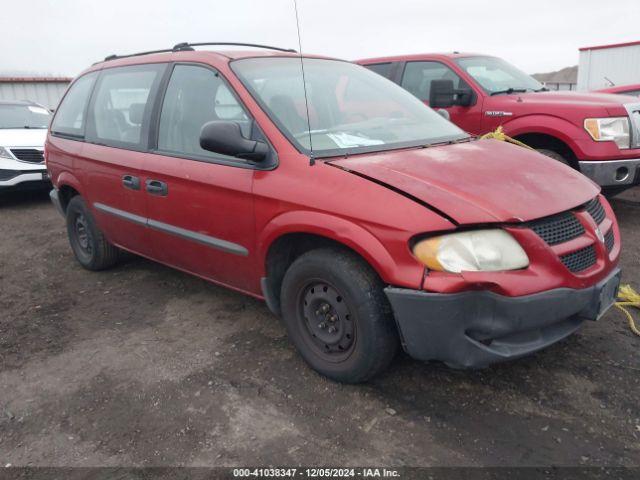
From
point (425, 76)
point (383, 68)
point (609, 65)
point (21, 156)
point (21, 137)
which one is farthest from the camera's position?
point (609, 65)

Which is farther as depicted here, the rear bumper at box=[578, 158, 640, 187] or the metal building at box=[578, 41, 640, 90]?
the metal building at box=[578, 41, 640, 90]

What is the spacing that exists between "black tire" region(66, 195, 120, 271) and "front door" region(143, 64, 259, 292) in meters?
1.02

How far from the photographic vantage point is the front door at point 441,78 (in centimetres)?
570

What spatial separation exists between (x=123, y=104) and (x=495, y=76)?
4118 mm

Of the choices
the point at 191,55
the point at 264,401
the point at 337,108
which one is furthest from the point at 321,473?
the point at 191,55

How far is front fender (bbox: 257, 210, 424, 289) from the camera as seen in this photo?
88.0 inches

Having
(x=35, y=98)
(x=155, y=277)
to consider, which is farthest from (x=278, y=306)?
(x=35, y=98)

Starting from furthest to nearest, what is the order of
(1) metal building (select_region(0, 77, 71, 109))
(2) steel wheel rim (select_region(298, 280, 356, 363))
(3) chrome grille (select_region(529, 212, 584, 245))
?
(1) metal building (select_region(0, 77, 71, 109)) < (2) steel wheel rim (select_region(298, 280, 356, 363)) < (3) chrome grille (select_region(529, 212, 584, 245))

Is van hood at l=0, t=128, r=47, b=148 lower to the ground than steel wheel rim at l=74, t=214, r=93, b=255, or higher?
higher

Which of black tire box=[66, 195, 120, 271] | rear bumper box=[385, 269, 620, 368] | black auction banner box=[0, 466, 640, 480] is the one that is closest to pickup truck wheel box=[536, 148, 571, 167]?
rear bumper box=[385, 269, 620, 368]

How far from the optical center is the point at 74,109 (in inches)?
177

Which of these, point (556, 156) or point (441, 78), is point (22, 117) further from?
point (556, 156)

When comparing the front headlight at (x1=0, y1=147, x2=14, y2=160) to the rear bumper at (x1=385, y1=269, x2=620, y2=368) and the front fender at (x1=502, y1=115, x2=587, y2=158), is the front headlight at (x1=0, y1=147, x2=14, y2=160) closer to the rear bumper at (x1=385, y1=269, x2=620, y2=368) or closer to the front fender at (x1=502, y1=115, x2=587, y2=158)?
the front fender at (x1=502, y1=115, x2=587, y2=158)

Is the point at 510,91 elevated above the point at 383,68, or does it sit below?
below
